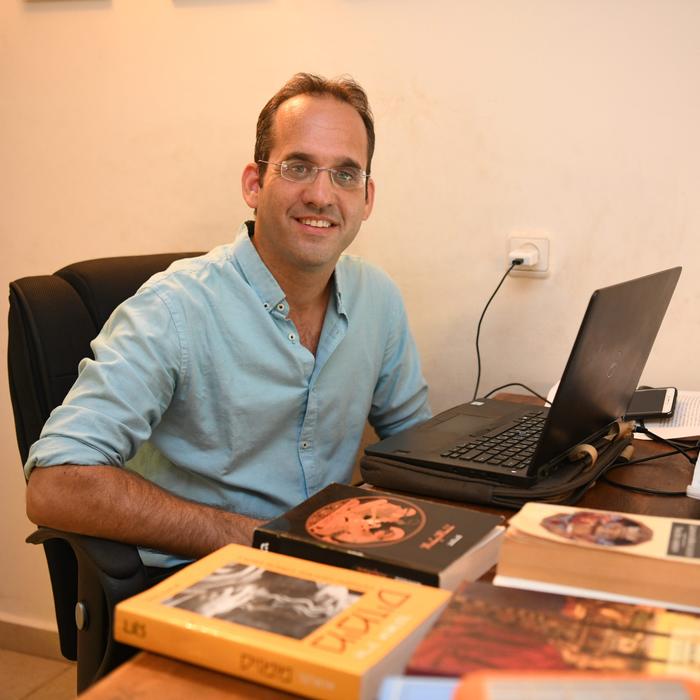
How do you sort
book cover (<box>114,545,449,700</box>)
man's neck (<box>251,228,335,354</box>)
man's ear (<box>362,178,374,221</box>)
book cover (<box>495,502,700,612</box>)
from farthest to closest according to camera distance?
man's ear (<box>362,178,374,221</box>) → man's neck (<box>251,228,335,354</box>) → book cover (<box>495,502,700,612</box>) → book cover (<box>114,545,449,700</box>)

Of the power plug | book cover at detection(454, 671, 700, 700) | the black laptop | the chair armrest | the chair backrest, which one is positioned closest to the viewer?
book cover at detection(454, 671, 700, 700)

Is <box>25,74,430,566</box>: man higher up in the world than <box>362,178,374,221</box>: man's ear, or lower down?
lower down

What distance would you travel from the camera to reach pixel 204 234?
7.20ft

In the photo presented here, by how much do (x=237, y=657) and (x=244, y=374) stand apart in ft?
2.64

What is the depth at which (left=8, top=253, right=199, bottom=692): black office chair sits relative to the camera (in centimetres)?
132

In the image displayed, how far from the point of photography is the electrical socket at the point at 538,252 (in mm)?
1892

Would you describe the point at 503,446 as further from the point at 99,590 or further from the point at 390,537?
the point at 99,590

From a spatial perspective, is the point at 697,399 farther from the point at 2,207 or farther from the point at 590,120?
the point at 2,207

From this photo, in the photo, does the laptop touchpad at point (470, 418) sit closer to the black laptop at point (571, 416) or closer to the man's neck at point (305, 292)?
the black laptop at point (571, 416)

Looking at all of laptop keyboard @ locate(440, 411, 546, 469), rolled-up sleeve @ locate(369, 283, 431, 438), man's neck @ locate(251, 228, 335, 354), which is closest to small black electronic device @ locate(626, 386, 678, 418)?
laptop keyboard @ locate(440, 411, 546, 469)

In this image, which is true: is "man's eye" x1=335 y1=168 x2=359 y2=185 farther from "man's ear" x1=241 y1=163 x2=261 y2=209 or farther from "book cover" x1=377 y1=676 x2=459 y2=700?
"book cover" x1=377 y1=676 x2=459 y2=700

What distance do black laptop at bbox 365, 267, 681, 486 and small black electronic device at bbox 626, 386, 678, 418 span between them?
14 centimetres

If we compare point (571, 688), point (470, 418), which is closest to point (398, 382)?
point (470, 418)

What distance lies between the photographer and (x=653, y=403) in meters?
1.70
